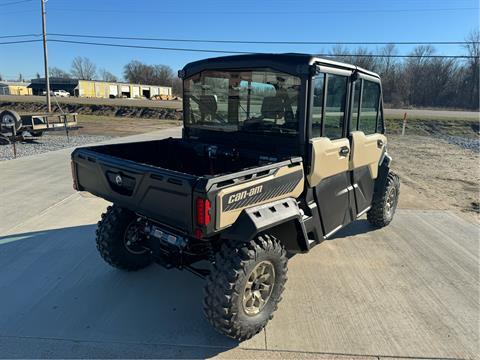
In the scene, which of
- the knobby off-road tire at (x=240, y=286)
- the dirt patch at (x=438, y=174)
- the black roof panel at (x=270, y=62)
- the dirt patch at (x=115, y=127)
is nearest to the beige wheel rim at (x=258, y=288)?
the knobby off-road tire at (x=240, y=286)

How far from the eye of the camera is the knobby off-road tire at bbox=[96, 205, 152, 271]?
359 cm

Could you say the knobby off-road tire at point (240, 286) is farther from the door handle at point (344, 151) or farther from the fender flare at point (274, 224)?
the door handle at point (344, 151)

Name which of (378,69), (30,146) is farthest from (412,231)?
(378,69)

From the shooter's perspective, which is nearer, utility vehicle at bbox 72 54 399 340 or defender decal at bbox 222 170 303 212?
defender decal at bbox 222 170 303 212

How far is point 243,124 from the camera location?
370 cm

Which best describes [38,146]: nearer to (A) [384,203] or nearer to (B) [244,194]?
(A) [384,203]

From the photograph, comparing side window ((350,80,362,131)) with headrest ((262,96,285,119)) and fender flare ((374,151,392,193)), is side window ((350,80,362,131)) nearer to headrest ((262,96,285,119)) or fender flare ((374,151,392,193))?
headrest ((262,96,285,119))

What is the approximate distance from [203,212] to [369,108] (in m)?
2.89

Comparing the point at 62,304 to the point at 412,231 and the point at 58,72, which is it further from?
the point at 58,72

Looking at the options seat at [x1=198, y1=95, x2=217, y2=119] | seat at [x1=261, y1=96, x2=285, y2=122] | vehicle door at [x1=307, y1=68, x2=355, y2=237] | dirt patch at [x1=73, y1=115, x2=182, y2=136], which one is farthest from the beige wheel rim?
dirt patch at [x1=73, y1=115, x2=182, y2=136]

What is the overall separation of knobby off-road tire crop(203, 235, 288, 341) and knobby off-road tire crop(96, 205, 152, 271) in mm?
1345

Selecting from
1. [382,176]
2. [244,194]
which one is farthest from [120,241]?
[382,176]

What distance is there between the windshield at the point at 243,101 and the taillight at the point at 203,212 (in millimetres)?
1356

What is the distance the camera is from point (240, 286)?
264 cm
